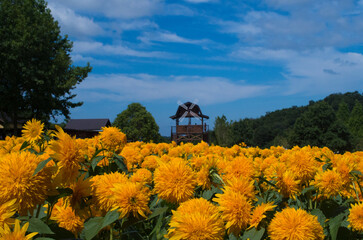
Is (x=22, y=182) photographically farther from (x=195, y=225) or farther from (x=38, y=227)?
(x=195, y=225)

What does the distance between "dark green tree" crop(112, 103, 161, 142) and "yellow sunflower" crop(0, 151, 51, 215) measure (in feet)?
162

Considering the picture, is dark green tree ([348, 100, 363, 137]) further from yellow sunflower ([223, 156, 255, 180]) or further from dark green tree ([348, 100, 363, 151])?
yellow sunflower ([223, 156, 255, 180])

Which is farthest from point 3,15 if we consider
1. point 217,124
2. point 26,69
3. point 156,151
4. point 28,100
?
point 217,124

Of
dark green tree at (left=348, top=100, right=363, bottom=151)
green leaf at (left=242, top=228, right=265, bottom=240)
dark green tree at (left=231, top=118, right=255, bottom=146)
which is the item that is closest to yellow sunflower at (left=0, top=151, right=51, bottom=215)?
green leaf at (left=242, top=228, right=265, bottom=240)

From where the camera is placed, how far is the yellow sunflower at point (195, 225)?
1133 millimetres

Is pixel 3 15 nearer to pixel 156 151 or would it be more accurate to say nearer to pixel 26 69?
pixel 26 69

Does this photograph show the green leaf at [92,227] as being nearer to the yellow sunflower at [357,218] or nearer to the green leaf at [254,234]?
the green leaf at [254,234]

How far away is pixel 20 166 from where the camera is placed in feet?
3.75

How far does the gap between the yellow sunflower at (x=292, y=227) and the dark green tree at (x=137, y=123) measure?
4929 centimetres

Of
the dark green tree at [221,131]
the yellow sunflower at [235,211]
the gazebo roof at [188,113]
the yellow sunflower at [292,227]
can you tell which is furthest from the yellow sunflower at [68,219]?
the dark green tree at [221,131]

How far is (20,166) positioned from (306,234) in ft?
3.87

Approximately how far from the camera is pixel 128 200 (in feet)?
4.33

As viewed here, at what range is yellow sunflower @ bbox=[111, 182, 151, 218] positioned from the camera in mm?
1309

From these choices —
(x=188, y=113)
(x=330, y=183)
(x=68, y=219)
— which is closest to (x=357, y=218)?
(x=330, y=183)
